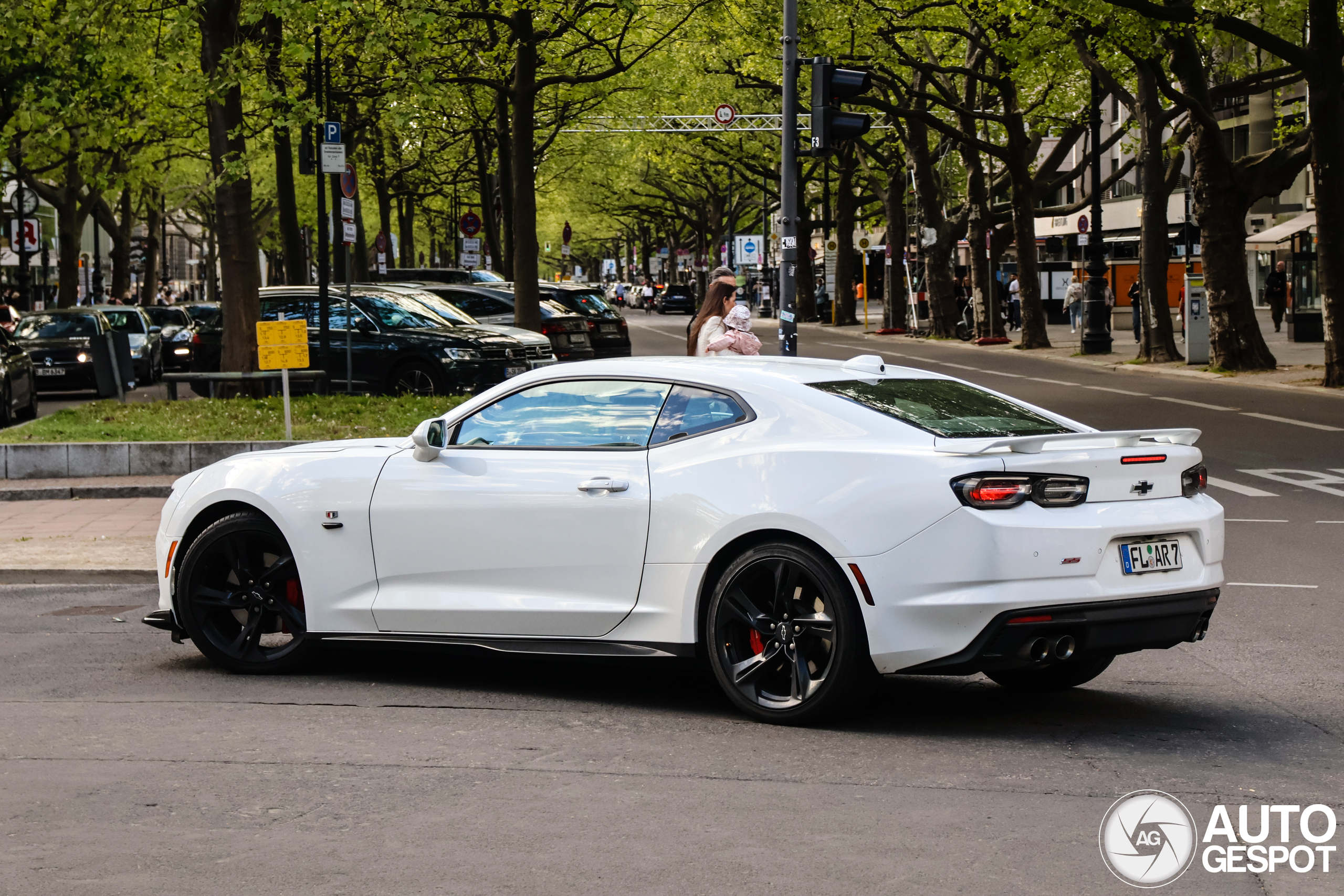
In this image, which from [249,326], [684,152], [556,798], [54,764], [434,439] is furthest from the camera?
[684,152]

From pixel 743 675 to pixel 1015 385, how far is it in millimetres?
22131

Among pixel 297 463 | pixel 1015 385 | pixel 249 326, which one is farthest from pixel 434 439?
pixel 1015 385

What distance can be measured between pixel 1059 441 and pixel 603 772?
77.8 inches

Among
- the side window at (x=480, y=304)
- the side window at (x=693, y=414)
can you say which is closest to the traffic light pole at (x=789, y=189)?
the side window at (x=693, y=414)

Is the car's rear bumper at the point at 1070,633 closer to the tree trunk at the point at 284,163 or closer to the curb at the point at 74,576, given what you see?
the curb at the point at 74,576

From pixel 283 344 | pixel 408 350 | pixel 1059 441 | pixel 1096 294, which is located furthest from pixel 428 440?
pixel 1096 294

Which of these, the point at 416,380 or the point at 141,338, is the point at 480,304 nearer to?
the point at 416,380

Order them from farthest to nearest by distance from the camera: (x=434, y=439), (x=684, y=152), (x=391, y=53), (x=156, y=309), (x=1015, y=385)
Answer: (x=684, y=152), (x=156, y=309), (x=1015, y=385), (x=391, y=53), (x=434, y=439)

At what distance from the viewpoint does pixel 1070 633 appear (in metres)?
5.86

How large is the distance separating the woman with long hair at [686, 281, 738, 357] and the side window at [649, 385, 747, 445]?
19.0 ft

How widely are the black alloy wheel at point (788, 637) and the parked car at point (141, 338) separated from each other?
88.7ft

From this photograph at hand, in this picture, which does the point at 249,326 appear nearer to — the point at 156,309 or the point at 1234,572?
the point at 1234,572

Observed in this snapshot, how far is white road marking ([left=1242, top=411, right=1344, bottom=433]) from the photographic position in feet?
63.6

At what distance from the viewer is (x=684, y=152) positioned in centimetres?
6638
